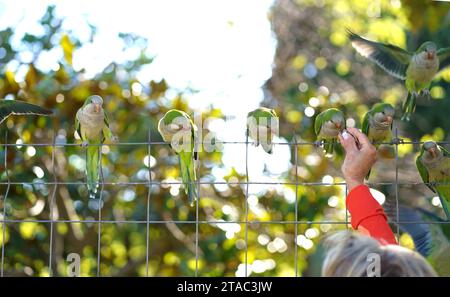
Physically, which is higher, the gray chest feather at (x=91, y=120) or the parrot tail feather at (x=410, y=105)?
the parrot tail feather at (x=410, y=105)

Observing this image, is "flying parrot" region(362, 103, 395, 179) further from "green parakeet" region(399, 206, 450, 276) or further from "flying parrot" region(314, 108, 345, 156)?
"green parakeet" region(399, 206, 450, 276)

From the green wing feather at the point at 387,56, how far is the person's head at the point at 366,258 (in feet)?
5.10

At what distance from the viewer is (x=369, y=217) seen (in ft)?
4.00

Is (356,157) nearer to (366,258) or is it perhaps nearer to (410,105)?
(366,258)

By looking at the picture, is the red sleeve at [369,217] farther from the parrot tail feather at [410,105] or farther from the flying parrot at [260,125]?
the parrot tail feather at [410,105]

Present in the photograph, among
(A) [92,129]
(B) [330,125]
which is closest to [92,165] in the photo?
(A) [92,129]

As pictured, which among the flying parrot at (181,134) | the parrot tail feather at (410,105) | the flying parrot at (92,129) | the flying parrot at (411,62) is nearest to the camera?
the flying parrot at (181,134)

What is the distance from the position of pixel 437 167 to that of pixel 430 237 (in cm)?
22

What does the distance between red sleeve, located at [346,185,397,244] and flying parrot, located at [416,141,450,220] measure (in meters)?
0.51

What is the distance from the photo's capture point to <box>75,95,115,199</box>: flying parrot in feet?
6.02

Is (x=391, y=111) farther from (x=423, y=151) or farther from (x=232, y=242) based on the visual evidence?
(x=232, y=242)

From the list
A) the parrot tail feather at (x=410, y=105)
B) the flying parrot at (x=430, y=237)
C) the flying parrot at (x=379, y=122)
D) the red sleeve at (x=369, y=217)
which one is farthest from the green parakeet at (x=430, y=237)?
the red sleeve at (x=369, y=217)

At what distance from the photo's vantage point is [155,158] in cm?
373

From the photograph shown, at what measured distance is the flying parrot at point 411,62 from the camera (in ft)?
7.60
